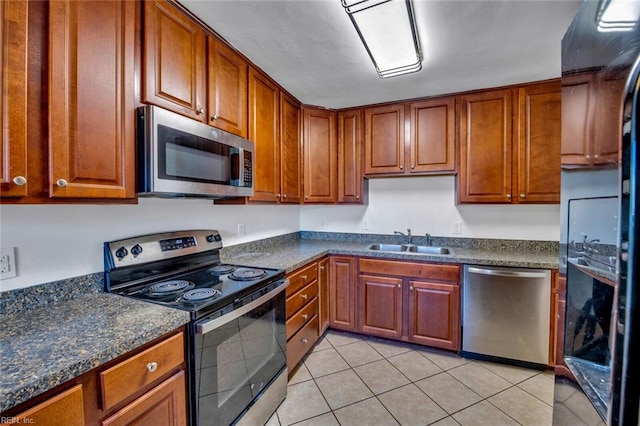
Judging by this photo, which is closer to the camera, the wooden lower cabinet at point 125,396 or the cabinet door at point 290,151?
the wooden lower cabinet at point 125,396

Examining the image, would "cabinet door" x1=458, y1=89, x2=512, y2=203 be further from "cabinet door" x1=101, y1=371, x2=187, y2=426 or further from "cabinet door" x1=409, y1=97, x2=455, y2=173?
"cabinet door" x1=101, y1=371, x2=187, y2=426

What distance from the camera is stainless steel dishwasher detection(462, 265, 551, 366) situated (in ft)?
6.71

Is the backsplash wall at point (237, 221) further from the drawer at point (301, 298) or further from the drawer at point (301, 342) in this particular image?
the drawer at point (301, 342)

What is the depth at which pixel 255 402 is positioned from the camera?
4.90 ft

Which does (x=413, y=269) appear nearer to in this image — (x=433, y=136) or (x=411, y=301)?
(x=411, y=301)

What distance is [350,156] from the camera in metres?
2.85

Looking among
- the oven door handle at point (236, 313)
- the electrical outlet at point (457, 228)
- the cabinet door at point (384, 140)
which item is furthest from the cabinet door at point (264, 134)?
the electrical outlet at point (457, 228)

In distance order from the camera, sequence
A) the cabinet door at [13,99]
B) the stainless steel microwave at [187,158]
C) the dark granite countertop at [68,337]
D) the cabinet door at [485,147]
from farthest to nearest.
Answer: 1. the cabinet door at [485,147]
2. the stainless steel microwave at [187,158]
3. the cabinet door at [13,99]
4. the dark granite countertop at [68,337]

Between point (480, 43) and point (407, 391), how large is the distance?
236cm

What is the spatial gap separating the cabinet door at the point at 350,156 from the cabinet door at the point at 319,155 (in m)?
0.06

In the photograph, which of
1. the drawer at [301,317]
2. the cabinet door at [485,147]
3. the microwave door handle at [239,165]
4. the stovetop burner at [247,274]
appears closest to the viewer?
the stovetop burner at [247,274]

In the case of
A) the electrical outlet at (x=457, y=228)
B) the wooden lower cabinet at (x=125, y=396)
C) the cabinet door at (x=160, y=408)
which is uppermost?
the electrical outlet at (x=457, y=228)

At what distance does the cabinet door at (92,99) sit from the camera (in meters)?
0.95

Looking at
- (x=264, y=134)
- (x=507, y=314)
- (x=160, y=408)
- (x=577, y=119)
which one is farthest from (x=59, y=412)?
(x=507, y=314)
